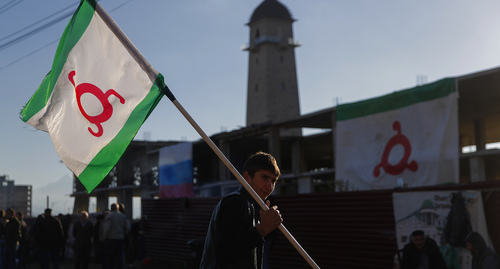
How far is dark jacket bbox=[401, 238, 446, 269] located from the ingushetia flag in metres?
6.84

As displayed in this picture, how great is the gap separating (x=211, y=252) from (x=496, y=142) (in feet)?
135

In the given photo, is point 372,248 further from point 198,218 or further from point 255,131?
point 255,131

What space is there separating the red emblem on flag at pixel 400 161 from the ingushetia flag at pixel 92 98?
1519cm

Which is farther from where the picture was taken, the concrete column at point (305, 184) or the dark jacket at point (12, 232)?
the concrete column at point (305, 184)

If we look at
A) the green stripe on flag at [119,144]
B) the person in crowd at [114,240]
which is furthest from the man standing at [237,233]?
the person in crowd at [114,240]

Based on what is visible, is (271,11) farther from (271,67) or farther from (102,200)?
(102,200)

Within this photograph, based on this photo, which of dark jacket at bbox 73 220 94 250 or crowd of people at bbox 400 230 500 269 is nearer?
crowd of people at bbox 400 230 500 269

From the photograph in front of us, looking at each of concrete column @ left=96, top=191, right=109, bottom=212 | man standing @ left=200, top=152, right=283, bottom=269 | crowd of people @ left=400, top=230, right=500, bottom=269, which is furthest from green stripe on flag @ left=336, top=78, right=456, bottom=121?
concrete column @ left=96, top=191, right=109, bottom=212

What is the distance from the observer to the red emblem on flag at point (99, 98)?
5.77 metres

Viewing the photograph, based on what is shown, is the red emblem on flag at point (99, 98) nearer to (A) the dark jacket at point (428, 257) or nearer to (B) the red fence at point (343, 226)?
(A) the dark jacket at point (428, 257)

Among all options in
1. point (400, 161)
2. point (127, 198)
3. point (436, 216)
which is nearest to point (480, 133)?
point (400, 161)

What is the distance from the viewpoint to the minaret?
6944cm

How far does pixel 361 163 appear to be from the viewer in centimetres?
2223

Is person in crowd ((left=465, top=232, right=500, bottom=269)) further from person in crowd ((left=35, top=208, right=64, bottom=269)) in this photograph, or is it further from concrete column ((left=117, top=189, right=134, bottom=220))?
concrete column ((left=117, top=189, right=134, bottom=220))
